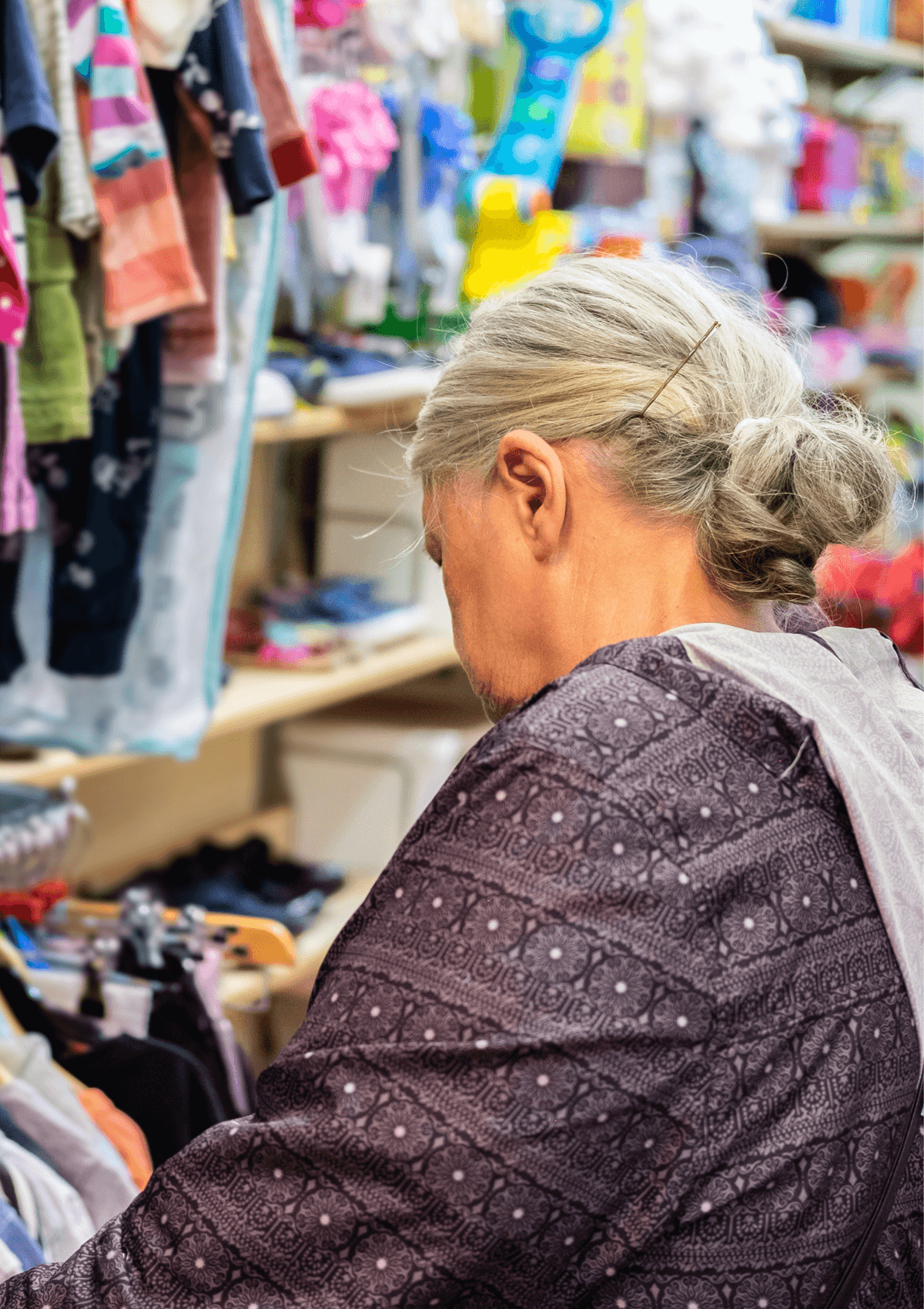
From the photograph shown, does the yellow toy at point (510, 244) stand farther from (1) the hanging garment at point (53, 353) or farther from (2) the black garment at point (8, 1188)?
(2) the black garment at point (8, 1188)

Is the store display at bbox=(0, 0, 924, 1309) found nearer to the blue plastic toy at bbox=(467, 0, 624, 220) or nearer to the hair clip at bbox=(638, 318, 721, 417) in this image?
the blue plastic toy at bbox=(467, 0, 624, 220)

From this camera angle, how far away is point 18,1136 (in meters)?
1.26

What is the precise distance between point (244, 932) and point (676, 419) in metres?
0.97

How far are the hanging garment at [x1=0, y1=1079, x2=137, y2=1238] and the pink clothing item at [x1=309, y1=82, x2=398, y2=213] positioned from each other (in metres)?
1.43

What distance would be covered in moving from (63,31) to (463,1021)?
1107 mm

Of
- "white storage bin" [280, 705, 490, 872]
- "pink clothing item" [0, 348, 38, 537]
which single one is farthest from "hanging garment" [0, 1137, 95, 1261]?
"white storage bin" [280, 705, 490, 872]

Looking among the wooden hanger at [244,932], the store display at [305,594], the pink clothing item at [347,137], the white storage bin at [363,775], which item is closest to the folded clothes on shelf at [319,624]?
the store display at [305,594]

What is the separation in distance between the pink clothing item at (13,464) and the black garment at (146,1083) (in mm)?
564

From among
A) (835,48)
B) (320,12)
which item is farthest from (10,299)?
(835,48)

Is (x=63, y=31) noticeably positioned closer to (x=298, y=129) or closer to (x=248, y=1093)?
(x=298, y=129)

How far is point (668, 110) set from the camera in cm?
320

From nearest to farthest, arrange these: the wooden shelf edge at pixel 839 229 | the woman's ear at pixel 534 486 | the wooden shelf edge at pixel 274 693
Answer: the woman's ear at pixel 534 486 < the wooden shelf edge at pixel 274 693 < the wooden shelf edge at pixel 839 229

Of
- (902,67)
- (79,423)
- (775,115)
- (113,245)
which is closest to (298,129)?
(113,245)

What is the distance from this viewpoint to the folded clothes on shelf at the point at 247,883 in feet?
8.26
